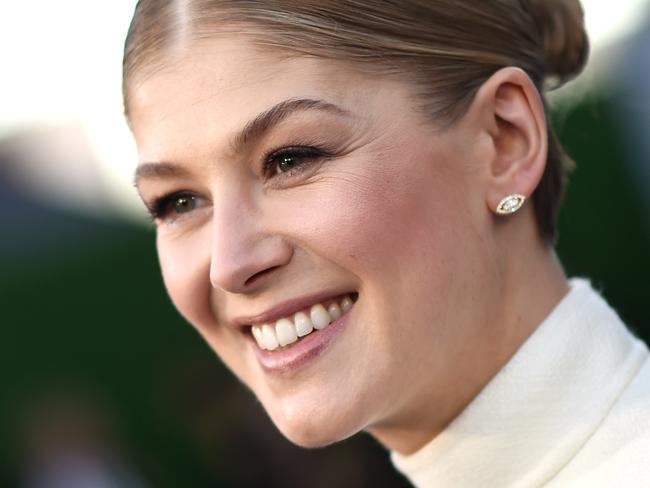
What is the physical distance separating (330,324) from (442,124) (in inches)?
19.9

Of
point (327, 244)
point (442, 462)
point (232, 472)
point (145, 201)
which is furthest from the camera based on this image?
point (232, 472)

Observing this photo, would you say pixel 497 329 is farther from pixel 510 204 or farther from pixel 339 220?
pixel 339 220

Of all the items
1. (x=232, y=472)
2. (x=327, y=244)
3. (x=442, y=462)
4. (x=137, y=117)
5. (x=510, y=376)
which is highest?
(x=137, y=117)

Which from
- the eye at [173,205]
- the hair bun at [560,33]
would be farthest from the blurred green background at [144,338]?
the eye at [173,205]

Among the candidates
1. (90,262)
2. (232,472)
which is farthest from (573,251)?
(90,262)

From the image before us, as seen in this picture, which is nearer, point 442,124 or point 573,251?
point 442,124

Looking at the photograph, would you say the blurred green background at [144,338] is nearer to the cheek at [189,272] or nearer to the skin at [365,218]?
the cheek at [189,272]

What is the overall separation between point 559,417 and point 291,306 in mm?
624

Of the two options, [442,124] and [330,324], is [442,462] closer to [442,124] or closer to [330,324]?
[330,324]

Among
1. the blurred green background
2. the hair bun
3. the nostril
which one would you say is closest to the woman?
the nostril

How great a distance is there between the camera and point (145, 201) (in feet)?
8.48

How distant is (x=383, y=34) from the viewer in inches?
90.0

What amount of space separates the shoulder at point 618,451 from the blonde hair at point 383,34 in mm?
529

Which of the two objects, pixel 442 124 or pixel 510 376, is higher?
pixel 442 124
